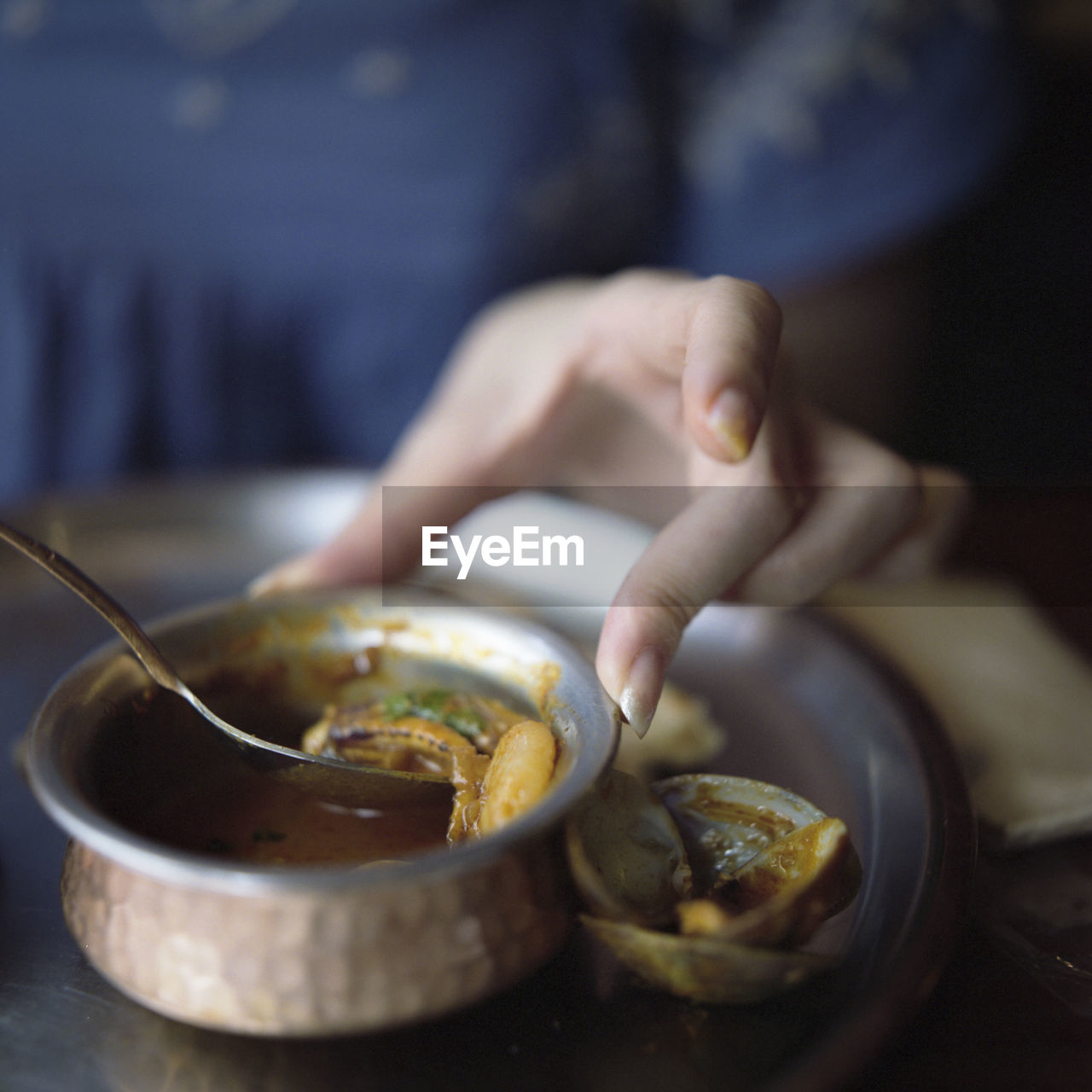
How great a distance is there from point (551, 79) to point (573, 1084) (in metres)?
1.50

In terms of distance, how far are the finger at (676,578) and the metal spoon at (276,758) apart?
154 millimetres

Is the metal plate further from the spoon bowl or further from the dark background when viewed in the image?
the dark background

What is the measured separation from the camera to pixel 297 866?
672mm

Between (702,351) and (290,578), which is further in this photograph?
(290,578)

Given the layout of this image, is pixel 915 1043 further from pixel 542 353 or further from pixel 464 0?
pixel 464 0

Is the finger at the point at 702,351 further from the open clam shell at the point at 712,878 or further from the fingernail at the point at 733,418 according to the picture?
the open clam shell at the point at 712,878

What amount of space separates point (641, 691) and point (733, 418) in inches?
7.5

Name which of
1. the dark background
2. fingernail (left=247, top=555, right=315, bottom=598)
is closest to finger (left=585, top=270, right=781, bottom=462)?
fingernail (left=247, top=555, right=315, bottom=598)

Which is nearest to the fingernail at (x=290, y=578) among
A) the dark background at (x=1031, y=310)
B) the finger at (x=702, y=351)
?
the finger at (x=702, y=351)

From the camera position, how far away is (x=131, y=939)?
567 mm

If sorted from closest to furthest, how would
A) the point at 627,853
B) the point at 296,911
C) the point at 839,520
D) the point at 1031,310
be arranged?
the point at 296,911 → the point at 627,853 → the point at 839,520 → the point at 1031,310

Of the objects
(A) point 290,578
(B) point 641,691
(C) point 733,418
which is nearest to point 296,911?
(B) point 641,691

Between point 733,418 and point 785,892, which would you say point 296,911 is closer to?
point 785,892

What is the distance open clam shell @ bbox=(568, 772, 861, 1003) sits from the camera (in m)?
0.55
